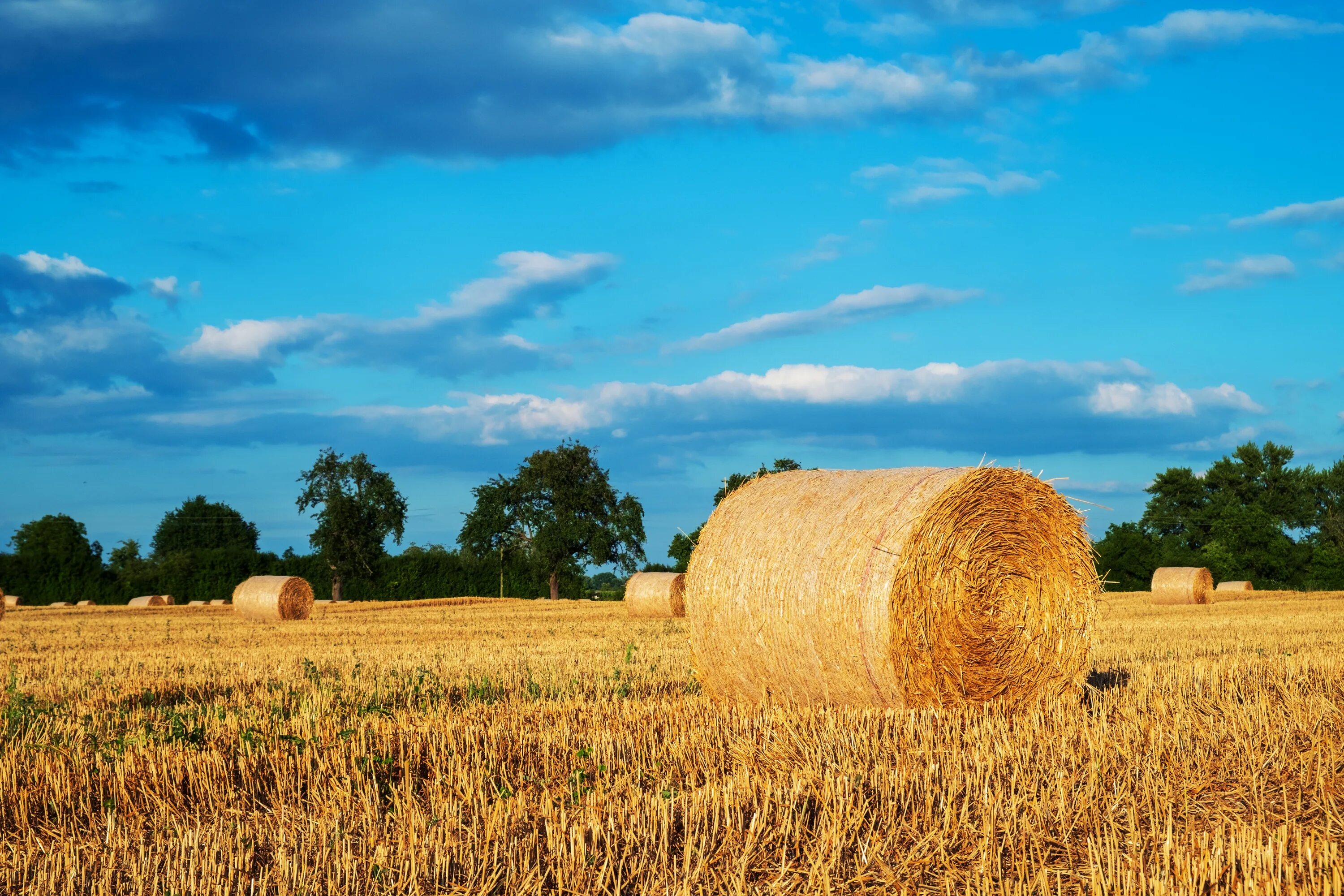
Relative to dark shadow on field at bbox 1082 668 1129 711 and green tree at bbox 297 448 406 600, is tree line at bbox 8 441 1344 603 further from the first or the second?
dark shadow on field at bbox 1082 668 1129 711

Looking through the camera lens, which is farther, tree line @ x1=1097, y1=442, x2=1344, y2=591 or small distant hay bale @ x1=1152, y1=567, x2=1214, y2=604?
tree line @ x1=1097, y1=442, x2=1344, y2=591

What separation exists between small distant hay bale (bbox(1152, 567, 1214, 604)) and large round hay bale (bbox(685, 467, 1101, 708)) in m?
22.4

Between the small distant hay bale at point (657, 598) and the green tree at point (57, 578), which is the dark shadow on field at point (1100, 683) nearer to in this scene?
the small distant hay bale at point (657, 598)

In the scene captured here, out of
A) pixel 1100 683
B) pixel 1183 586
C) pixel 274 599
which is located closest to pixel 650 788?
pixel 1100 683

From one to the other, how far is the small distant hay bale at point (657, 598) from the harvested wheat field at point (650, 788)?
14.2 m

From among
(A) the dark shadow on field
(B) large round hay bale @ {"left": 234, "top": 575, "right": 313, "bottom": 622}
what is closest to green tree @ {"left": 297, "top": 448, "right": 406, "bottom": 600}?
(B) large round hay bale @ {"left": 234, "top": 575, "right": 313, "bottom": 622}

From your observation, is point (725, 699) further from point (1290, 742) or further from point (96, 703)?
point (96, 703)

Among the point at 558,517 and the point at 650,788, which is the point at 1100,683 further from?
the point at 558,517

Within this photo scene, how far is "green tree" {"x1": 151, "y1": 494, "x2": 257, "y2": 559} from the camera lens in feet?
283

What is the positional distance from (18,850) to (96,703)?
4.66m

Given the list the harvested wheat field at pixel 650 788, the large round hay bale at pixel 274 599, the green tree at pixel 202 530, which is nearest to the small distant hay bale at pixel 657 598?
the large round hay bale at pixel 274 599

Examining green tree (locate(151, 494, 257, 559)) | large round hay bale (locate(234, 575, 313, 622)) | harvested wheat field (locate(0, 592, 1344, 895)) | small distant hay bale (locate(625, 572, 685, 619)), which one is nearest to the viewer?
harvested wheat field (locate(0, 592, 1344, 895))

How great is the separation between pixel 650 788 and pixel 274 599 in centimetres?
2264

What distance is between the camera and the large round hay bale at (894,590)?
25.7 ft
